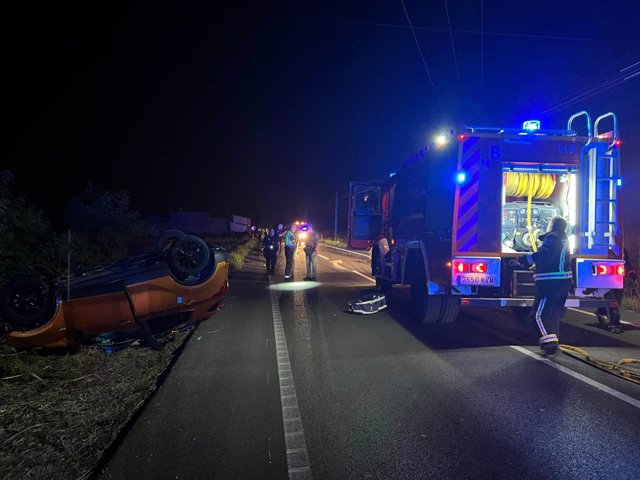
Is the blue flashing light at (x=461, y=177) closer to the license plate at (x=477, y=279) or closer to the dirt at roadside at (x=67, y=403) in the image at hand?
the license plate at (x=477, y=279)

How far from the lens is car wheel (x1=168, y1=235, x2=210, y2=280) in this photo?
17.4ft

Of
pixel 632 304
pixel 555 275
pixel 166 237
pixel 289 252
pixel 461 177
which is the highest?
pixel 461 177

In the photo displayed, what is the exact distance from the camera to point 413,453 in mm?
3102

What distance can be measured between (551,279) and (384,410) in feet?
10.7

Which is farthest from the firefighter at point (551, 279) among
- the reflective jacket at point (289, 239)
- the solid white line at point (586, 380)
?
the reflective jacket at point (289, 239)

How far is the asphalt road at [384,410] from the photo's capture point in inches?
116

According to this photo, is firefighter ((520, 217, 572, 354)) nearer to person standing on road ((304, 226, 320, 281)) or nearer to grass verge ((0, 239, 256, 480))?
grass verge ((0, 239, 256, 480))

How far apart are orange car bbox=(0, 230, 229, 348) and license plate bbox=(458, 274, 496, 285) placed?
3409 millimetres

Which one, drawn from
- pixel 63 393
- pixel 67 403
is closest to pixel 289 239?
pixel 63 393

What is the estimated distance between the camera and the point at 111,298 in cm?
491

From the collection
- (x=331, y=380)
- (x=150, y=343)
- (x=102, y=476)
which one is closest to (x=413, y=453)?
(x=331, y=380)

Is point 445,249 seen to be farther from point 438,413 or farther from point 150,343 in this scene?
point 150,343

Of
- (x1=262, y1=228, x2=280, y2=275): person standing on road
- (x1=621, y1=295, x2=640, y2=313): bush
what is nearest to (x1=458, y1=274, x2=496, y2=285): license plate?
(x1=621, y1=295, x2=640, y2=313): bush

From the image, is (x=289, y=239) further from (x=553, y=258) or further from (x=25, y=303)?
(x=25, y=303)
